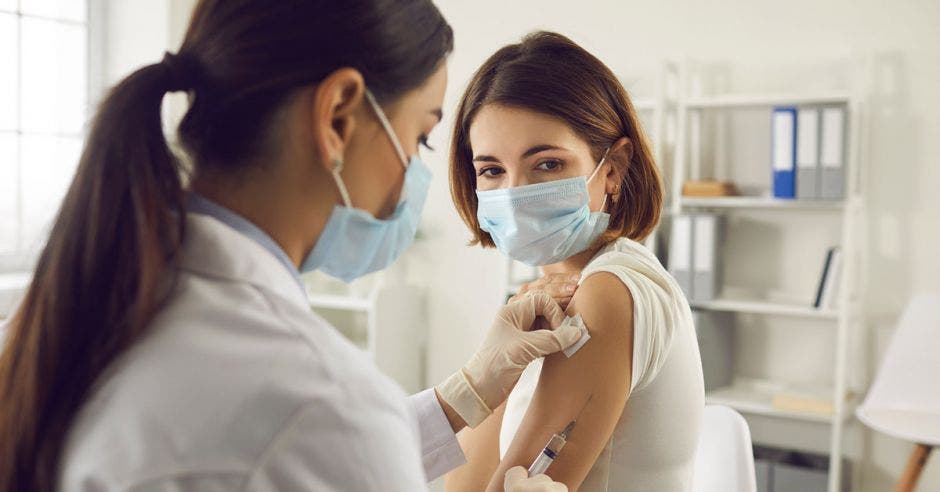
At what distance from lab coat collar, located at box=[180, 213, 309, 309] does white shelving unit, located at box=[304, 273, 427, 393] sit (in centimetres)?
303

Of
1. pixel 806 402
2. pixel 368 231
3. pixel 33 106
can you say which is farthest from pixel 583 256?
pixel 33 106

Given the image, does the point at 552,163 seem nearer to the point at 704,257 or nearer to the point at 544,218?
the point at 544,218

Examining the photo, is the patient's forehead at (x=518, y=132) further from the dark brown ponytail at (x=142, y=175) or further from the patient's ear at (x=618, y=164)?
the dark brown ponytail at (x=142, y=175)

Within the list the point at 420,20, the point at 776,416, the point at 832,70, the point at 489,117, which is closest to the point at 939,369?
the point at 776,416

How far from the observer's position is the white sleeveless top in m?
1.17

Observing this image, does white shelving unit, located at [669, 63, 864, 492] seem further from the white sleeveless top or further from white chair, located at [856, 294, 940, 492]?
the white sleeveless top

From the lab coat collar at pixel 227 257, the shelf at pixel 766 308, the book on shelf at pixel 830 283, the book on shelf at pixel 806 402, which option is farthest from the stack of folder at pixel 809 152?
the lab coat collar at pixel 227 257

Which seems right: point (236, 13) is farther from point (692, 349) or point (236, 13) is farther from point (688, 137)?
point (688, 137)

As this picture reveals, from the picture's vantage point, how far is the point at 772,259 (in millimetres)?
3404

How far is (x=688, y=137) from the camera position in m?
3.51

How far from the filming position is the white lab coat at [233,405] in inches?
24.0

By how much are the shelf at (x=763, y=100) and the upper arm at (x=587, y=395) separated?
2.19 meters

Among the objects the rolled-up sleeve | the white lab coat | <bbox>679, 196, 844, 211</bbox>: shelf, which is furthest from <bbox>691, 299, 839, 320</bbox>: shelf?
the white lab coat

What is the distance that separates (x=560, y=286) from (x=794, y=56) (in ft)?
7.99
